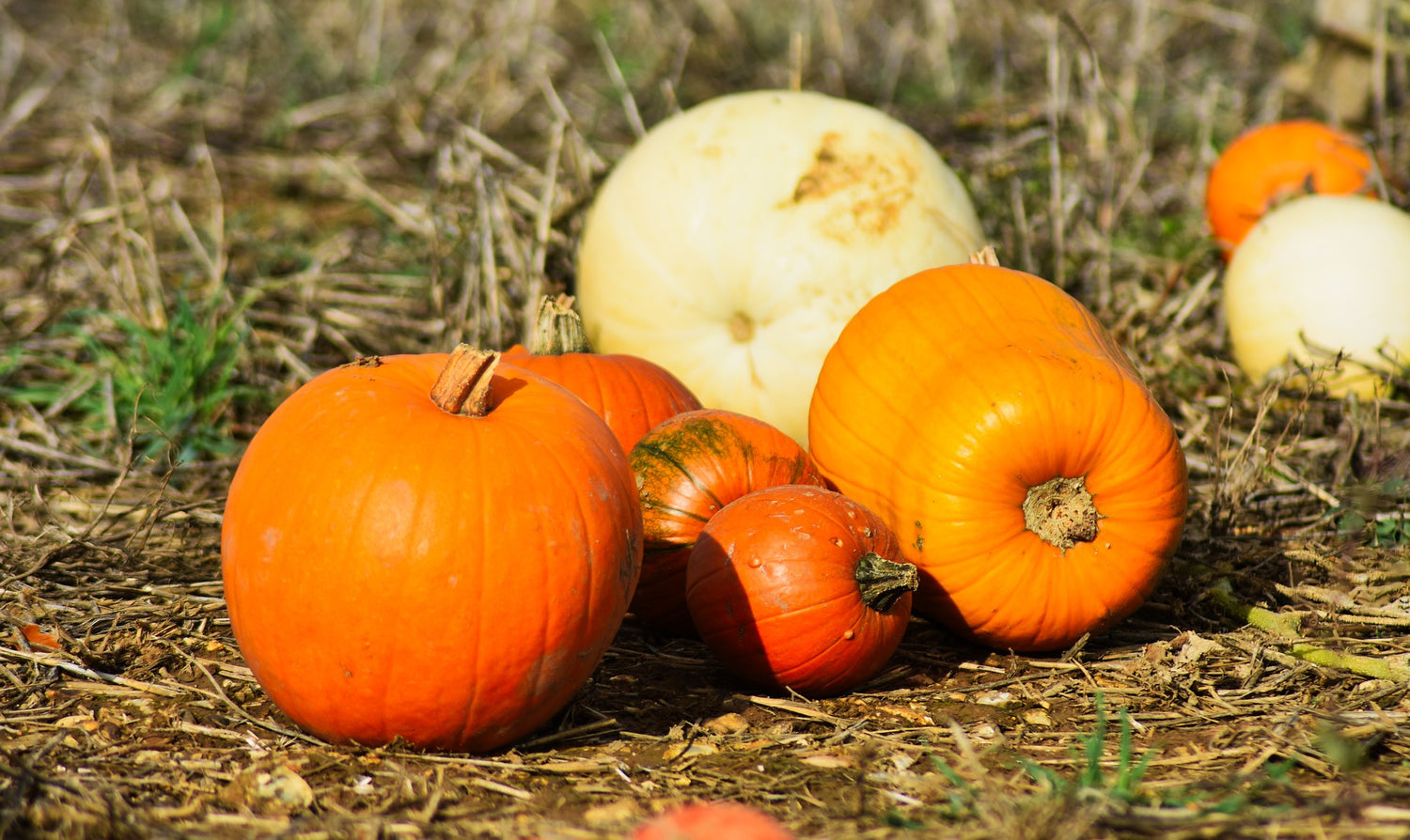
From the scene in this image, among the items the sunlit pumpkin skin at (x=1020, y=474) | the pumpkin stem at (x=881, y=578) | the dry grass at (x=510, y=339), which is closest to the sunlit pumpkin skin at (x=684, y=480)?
the dry grass at (x=510, y=339)

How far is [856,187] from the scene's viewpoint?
3988 millimetres

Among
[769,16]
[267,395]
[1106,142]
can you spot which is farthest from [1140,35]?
[267,395]

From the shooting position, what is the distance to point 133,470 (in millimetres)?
4098

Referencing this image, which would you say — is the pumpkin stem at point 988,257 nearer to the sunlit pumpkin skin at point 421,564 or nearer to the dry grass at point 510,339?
the dry grass at point 510,339

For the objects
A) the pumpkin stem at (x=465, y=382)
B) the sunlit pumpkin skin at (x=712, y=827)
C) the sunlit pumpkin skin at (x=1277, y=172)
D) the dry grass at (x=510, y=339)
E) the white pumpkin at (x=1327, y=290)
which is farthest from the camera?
the sunlit pumpkin skin at (x=1277, y=172)

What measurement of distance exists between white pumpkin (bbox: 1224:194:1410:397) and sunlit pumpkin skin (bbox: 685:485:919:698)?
7.25 feet

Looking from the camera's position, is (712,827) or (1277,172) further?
(1277,172)

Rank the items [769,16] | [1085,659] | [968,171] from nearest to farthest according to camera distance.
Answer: [1085,659]
[968,171]
[769,16]

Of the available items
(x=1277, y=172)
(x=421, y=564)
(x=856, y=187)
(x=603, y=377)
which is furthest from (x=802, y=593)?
(x=1277, y=172)

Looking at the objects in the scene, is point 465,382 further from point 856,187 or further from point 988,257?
point 856,187

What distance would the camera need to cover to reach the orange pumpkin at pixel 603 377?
137 inches

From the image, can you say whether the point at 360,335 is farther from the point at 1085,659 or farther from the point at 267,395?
the point at 1085,659

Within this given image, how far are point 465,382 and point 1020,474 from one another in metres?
1.37

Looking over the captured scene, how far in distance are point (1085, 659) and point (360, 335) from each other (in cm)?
320
